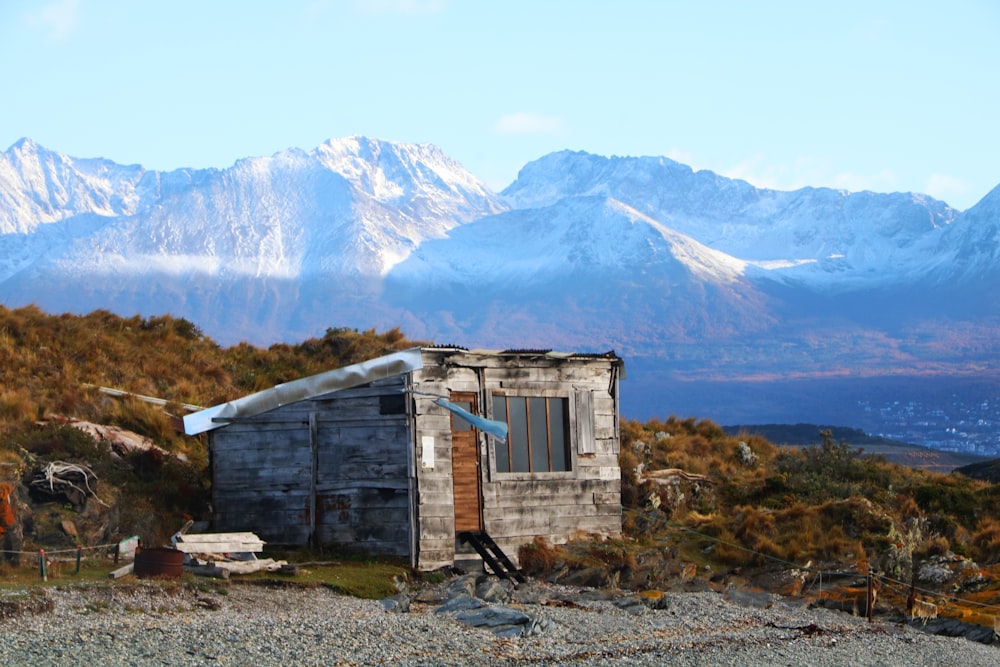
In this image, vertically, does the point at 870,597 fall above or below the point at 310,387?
below

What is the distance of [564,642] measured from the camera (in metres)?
15.2

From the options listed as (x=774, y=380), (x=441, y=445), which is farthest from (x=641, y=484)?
(x=774, y=380)

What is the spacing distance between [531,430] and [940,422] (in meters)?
146

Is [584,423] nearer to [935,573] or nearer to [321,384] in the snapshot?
[321,384]

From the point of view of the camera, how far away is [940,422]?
158 meters

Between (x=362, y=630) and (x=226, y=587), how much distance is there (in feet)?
10.4

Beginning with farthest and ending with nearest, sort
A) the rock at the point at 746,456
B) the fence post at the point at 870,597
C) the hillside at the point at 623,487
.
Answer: the rock at the point at 746,456 < the hillside at the point at 623,487 < the fence post at the point at 870,597

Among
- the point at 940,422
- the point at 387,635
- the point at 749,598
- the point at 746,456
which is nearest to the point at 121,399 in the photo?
the point at 387,635

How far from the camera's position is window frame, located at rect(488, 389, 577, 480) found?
22.0 meters

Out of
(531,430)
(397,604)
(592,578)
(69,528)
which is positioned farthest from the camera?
(531,430)

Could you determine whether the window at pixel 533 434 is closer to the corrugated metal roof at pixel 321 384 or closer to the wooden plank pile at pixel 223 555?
the corrugated metal roof at pixel 321 384

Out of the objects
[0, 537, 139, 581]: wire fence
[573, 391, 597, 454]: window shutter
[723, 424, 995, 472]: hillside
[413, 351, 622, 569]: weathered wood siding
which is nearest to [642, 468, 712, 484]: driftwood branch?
[413, 351, 622, 569]: weathered wood siding

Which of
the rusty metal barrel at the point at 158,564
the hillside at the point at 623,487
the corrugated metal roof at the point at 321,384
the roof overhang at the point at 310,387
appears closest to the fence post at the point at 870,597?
the hillside at the point at 623,487

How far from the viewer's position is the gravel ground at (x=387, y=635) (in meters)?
13.3
